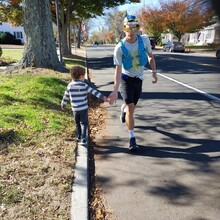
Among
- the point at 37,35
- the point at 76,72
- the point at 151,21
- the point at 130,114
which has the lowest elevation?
the point at 130,114

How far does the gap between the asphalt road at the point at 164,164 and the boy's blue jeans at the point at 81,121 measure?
39cm

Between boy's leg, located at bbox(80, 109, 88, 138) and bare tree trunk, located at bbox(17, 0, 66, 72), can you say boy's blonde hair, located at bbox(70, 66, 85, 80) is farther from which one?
bare tree trunk, located at bbox(17, 0, 66, 72)

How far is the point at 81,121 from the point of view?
4816mm

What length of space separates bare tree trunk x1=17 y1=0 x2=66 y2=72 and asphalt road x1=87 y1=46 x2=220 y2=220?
5042mm

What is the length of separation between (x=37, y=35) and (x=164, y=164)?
860cm

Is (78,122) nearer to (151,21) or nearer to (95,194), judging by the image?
(95,194)

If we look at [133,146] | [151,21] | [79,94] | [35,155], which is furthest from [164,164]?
[151,21]

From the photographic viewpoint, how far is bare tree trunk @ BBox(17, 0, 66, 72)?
11.1 metres

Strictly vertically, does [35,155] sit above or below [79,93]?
below

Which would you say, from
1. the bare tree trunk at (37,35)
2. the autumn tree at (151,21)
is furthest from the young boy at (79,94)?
the autumn tree at (151,21)

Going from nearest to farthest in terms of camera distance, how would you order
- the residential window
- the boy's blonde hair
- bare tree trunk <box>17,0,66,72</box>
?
the boy's blonde hair < bare tree trunk <box>17,0,66,72</box> < the residential window

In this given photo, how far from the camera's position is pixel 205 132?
5.59 meters

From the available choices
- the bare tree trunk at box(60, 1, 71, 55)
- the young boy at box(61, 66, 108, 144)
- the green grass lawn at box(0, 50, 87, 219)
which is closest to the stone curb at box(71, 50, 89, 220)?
the green grass lawn at box(0, 50, 87, 219)

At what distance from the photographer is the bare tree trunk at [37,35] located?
36.5ft
